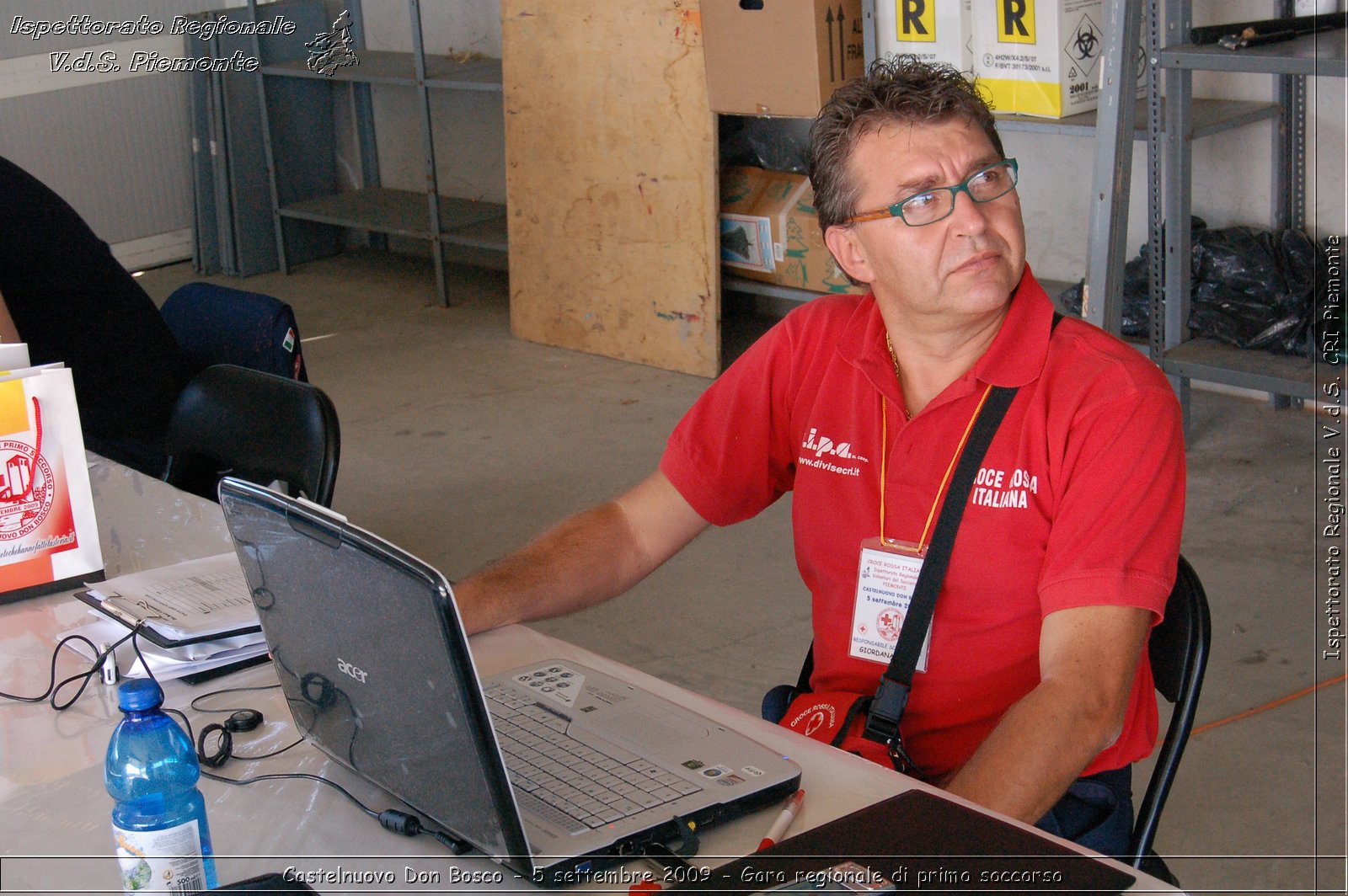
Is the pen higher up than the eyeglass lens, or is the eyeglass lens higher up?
the eyeglass lens

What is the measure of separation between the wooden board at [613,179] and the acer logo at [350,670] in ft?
11.6

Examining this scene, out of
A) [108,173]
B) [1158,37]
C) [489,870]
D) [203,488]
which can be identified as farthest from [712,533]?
[108,173]

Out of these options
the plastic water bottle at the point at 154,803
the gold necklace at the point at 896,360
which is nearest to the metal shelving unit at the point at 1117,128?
the gold necklace at the point at 896,360

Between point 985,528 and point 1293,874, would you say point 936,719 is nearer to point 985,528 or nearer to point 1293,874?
point 985,528

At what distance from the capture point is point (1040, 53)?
136 inches

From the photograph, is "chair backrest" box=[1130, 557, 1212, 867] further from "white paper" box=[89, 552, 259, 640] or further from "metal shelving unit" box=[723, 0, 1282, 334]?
"metal shelving unit" box=[723, 0, 1282, 334]

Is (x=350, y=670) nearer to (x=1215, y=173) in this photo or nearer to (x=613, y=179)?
(x=1215, y=173)

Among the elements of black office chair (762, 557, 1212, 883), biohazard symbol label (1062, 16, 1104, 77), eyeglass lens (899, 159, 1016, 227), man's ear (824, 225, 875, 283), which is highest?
biohazard symbol label (1062, 16, 1104, 77)

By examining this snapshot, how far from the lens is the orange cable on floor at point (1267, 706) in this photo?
2518 millimetres

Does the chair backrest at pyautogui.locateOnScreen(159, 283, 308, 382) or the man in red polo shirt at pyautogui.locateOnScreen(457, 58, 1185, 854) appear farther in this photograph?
the chair backrest at pyautogui.locateOnScreen(159, 283, 308, 382)

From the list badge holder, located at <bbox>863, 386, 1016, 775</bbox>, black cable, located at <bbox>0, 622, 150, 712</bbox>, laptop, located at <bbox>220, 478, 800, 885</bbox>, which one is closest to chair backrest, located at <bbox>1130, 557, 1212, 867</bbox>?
badge holder, located at <bbox>863, 386, 1016, 775</bbox>

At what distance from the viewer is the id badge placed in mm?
1505

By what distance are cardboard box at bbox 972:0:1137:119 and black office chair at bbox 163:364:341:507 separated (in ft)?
6.98

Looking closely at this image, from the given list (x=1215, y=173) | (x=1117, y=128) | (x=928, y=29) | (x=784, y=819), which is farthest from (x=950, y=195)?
(x=1215, y=173)
